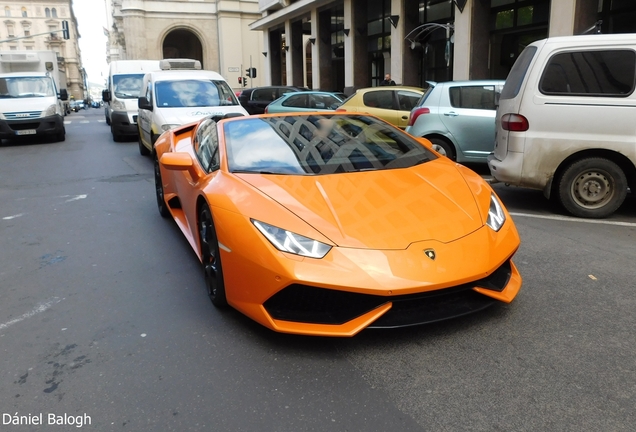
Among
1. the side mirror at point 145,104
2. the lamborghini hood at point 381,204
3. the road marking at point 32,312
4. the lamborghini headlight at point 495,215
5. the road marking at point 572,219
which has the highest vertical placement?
the side mirror at point 145,104

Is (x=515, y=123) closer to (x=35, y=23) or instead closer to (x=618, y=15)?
(x=618, y=15)

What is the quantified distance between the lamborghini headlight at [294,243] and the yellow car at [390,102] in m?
7.88

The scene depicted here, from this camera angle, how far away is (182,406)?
2646 millimetres

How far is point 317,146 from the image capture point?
4.34 metres

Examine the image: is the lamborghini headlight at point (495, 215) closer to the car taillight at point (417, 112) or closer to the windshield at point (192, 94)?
the car taillight at point (417, 112)

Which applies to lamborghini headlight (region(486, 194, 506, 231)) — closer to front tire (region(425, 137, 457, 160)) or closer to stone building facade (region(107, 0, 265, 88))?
front tire (region(425, 137, 457, 160))

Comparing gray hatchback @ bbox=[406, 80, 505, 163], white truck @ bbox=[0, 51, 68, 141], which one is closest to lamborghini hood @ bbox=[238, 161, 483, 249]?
gray hatchback @ bbox=[406, 80, 505, 163]

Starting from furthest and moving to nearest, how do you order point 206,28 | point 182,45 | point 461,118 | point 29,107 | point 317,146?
point 182,45 < point 206,28 < point 29,107 < point 461,118 < point 317,146

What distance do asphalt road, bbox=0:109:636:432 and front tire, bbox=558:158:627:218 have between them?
1.16m

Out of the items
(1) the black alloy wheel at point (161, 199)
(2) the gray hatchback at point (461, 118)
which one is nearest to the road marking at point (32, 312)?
(1) the black alloy wheel at point (161, 199)

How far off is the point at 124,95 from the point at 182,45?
54710 millimetres

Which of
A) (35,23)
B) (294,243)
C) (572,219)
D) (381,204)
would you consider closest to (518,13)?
(572,219)

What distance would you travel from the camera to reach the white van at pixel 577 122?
5816 mm

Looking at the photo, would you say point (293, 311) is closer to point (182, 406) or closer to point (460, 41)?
point (182, 406)
